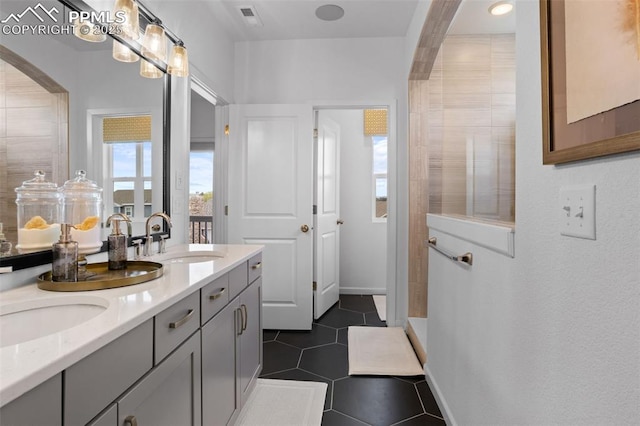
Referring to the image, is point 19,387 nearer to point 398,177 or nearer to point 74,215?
point 74,215

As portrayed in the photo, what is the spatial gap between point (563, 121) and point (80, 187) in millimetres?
1613

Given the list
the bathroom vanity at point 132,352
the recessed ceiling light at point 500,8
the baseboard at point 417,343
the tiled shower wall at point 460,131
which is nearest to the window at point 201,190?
the tiled shower wall at point 460,131

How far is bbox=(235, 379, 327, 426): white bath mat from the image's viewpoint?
1860 mm

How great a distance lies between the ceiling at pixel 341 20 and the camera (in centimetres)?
267

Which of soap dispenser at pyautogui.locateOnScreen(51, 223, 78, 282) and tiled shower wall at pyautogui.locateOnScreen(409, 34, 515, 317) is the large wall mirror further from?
tiled shower wall at pyautogui.locateOnScreen(409, 34, 515, 317)

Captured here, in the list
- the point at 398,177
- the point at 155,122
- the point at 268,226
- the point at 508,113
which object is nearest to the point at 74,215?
the point at 155,122

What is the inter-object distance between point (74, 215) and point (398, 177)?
2.47 m

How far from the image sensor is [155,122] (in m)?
1.98

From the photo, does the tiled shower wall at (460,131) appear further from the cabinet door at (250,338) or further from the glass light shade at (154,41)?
the glass light shade at (154,41)

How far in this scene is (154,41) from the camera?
1790 mm

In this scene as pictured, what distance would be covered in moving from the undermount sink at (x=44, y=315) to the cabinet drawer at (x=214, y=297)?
36 cm

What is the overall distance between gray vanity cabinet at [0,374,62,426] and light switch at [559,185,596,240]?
106cm

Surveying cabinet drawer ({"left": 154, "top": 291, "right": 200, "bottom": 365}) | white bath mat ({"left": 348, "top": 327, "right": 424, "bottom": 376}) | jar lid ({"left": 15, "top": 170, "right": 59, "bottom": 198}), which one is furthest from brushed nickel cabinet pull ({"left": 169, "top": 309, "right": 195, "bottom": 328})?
white bath mat ({"left": 348, "top": 327, "right": 424, "bottom": 376})

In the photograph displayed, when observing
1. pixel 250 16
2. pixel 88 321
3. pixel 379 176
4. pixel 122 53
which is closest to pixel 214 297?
pixel 88 321
